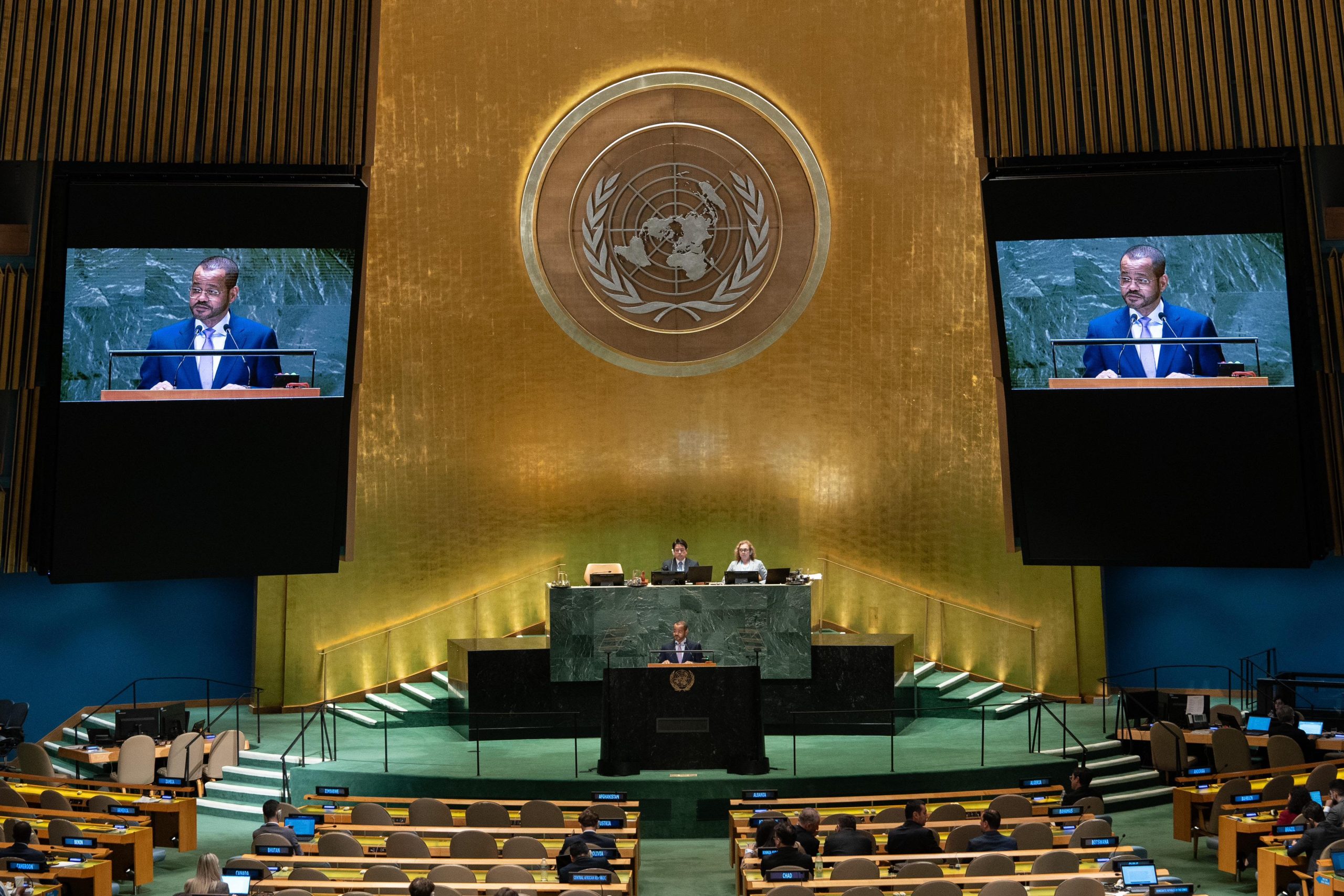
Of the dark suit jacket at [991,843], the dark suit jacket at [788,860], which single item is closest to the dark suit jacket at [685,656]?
the dark suit jacket at [991,843]

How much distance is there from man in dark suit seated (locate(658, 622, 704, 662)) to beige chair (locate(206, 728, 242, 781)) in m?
3.90

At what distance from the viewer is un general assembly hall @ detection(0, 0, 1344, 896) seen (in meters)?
11.2

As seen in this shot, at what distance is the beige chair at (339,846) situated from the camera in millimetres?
8836

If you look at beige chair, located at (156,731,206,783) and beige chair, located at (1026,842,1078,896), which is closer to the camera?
beige chair, located at (1026,842,1078,896)

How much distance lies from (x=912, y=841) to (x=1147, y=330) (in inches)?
228

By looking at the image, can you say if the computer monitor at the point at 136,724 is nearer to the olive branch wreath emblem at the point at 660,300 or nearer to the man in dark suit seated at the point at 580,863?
the man in dark suit seated at the point at 580,863

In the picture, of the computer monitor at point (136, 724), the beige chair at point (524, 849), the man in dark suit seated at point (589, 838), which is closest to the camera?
the man in dark suit seated at point (589, 838)

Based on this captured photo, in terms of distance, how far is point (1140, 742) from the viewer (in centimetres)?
1336

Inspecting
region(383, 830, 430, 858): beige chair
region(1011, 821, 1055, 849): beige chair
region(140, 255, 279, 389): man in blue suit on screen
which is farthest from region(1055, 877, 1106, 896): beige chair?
region(140, 255, 279, 389): man in blue suit on screen

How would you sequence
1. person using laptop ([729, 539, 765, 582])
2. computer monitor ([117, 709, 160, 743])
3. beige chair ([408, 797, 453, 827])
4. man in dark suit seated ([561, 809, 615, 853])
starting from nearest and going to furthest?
1. man in dark suit seated ([561, 809, 615, 853])
2. beige chair ([408, 797, 453, 827])
3. computer monitor ([117, 709, 160, 743])
4. person using laptop ([729, 539, 765, 582])

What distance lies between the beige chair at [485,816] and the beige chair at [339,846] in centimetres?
140

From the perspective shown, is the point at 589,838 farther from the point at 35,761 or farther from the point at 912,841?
the point at 35,761

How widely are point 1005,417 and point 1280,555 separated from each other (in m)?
2.61

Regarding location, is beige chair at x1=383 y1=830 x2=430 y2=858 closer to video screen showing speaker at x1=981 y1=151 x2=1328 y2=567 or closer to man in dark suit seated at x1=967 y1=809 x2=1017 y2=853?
man in dark suit seated at x1=967 y1=809 x2=1017 y2=853
